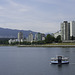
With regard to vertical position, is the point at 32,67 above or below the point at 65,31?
below

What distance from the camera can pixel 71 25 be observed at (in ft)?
365

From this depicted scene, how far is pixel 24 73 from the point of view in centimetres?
2177

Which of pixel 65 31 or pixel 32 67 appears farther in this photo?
pixel 65 31

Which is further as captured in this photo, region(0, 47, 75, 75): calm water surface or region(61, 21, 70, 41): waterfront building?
region(61, 21, 70, 41): waterfront building

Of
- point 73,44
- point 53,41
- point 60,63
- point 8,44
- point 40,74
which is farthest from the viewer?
point 8,44

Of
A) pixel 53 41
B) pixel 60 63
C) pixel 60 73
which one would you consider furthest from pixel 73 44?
pixel 60 73

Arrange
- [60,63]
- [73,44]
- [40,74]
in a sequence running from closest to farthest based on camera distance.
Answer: [40,74]
[60,63]
[73,44]

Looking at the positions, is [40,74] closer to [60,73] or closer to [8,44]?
[60,73]

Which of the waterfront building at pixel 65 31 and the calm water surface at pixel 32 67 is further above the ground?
the waterfront building at pixel 65 31

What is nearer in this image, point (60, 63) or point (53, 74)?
point (53, 74)

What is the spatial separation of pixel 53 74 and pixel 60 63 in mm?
7732

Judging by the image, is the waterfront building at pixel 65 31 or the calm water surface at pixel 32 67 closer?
the calm water surface at pixel 32 67

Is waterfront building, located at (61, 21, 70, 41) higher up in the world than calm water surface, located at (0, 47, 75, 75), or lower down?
higher up

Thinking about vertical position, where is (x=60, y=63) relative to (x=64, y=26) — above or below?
below
